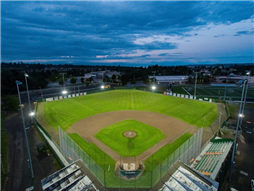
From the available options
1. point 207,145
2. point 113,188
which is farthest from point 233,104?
point 113,188

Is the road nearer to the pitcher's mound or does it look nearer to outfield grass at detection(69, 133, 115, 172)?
outfield grass at detection(69, 133, 115, 172)

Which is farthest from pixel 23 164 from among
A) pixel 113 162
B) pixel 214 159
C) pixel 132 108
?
pixel 132 108

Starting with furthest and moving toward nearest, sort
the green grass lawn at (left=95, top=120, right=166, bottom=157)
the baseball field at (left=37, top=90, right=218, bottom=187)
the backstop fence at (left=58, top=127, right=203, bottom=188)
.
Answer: the green grass lawn at (left=95, top=120, right=166, bottom=157) < the baseball field at (left=37, top=90, right=218, bottom=187) < the backstop fence at (left=58, top=127, right=203, bottom=188)

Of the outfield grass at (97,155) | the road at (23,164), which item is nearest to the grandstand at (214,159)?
the outfield grass at (97,155)

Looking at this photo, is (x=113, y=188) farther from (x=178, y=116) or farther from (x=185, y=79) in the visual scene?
(x=185, y=79)

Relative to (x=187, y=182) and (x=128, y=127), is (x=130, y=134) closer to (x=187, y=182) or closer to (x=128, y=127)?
(x=128, y=127)

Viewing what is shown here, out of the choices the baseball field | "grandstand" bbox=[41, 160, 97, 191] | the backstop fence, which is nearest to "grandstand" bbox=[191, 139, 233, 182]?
the backstop fence
